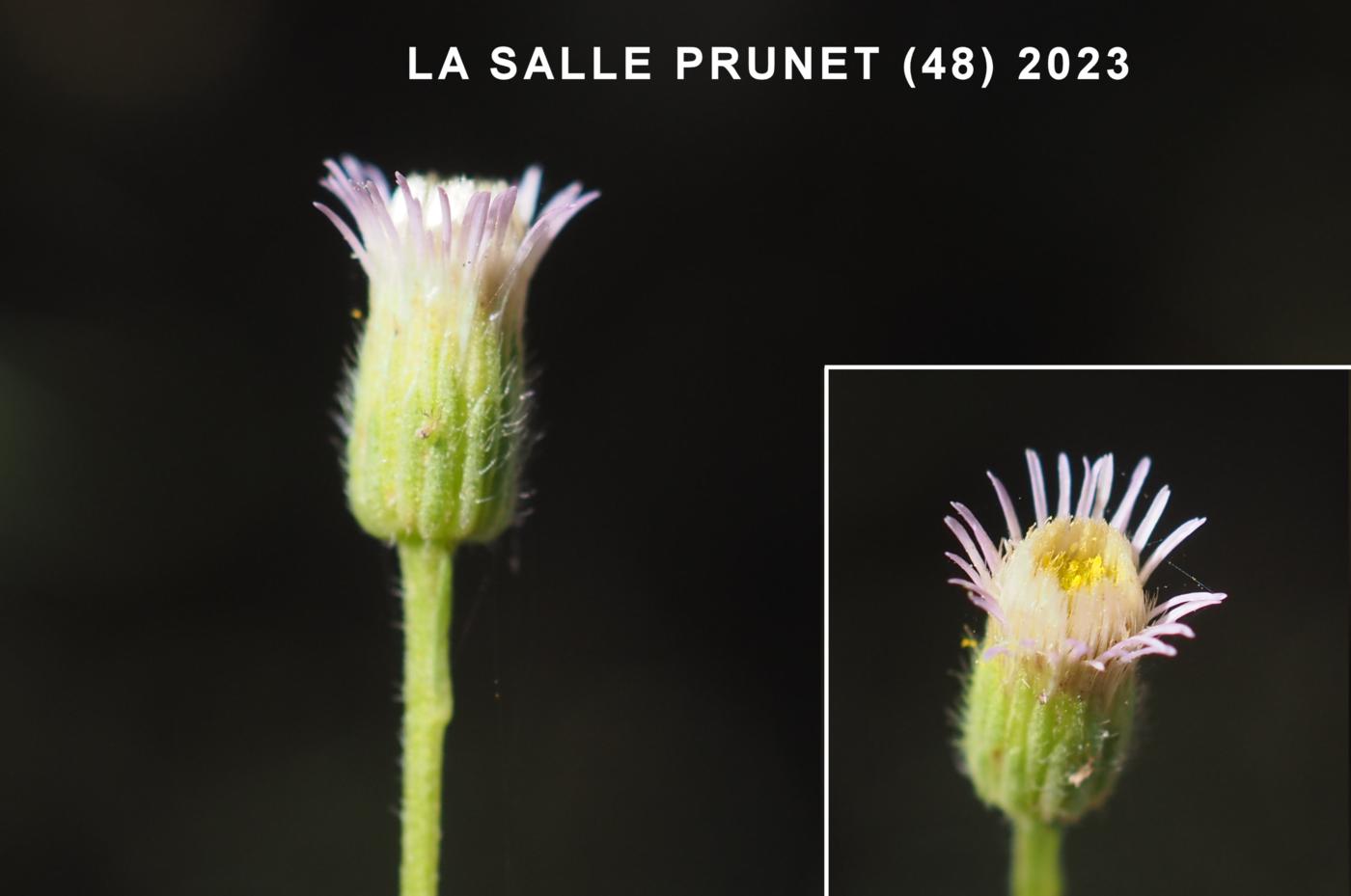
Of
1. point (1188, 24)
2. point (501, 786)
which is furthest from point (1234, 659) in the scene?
point (501, 786)

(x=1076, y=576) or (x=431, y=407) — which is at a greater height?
(x=431, y=407)

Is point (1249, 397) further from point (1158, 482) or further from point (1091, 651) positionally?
point (1091, 651)

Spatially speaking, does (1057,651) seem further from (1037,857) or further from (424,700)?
(424,700)

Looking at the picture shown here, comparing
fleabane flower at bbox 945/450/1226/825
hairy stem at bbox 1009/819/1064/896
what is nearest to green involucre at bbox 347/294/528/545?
fleabane flower at bbox 945/450/1226/825

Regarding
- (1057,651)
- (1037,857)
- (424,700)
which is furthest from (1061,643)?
(424,700)

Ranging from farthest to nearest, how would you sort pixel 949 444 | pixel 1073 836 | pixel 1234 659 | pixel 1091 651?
1. pixel 1234 659
2. pixel 1073 836
3. pixel 949 444
4. pixel 1091 651

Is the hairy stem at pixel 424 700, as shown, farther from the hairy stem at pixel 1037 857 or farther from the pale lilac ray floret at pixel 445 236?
the hairy stem at pixel 1037 857

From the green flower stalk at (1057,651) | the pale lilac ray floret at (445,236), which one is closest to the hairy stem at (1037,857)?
the green flower stalk at (1057,651)
